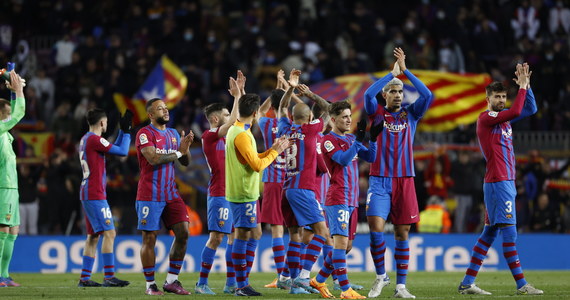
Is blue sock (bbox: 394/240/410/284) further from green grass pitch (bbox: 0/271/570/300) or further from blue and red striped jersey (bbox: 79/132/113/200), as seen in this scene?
blue and red striped jersey (bbox: 79/132/113/200)

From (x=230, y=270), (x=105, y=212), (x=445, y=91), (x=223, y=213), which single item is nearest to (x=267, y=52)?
(x=445, y=91)

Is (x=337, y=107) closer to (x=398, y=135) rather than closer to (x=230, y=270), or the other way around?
(x=398, y=135)

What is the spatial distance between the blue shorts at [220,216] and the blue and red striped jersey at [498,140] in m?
3.48

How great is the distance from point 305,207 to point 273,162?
1.69 meters

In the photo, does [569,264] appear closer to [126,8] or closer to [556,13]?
[556,13]

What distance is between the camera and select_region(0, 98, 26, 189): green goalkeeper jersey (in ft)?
46.4

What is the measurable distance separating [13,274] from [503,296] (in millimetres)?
10179

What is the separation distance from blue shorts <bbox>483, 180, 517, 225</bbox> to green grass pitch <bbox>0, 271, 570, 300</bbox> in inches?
38.4

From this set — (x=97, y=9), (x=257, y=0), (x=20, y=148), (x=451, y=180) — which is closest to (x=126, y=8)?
(x=97, y=9)

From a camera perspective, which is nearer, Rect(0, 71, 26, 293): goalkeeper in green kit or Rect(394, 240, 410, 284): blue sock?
Rect(394, 240, 410, 284): blue sock

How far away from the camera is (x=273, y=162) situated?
14.4 meters

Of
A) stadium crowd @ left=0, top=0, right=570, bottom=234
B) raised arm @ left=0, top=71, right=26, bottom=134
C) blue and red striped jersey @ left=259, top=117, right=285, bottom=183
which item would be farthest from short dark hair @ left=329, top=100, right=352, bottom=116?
stadium crowd @ left=0, top=0, right=570, bottom=234

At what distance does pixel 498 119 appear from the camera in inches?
515

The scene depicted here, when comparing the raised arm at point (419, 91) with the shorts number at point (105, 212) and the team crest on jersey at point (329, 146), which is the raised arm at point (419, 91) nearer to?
the team crest on jersey at point (329, 146)
